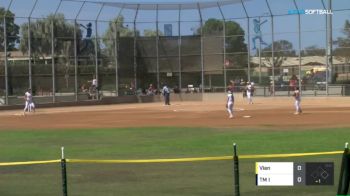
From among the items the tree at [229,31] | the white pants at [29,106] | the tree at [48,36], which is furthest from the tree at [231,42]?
the white pants at [29,106]

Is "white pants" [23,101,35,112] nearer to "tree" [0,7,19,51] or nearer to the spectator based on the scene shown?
"tree" [0,7,19,51]

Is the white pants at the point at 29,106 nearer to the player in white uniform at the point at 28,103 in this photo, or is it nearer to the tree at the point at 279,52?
the player in white uniform at the point at 28,103

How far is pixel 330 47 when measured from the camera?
5012 centimetres

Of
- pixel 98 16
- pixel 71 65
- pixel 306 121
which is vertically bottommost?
pixel 306 121

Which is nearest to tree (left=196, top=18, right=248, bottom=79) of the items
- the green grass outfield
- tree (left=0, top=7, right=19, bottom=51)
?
tree (left=0, top=7, right=19, bottom=51)

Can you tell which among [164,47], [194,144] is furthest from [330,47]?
[194,144]

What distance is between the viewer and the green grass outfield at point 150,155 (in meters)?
9.70

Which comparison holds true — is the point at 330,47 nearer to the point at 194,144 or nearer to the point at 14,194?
the point at 194,144

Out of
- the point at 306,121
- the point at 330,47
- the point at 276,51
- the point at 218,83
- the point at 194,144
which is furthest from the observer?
the point at 218,83

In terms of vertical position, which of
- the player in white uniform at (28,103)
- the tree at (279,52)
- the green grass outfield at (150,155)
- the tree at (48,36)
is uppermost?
the tree at (48,36)

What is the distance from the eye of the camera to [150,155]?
616 inches

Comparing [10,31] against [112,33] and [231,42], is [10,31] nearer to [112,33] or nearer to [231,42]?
[112,33]

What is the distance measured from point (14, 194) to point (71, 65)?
144ft

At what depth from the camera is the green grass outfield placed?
9695 millimetres
